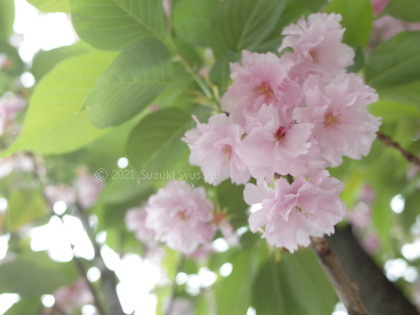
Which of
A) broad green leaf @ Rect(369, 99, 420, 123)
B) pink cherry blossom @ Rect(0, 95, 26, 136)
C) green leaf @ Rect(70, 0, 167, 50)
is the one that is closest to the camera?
green leaf @ Rect(70, 0, 167, 50)

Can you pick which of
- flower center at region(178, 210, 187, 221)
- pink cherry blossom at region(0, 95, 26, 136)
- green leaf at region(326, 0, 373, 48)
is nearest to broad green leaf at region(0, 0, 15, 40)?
pink cherry blossom at region(0, 95, 26, 136)

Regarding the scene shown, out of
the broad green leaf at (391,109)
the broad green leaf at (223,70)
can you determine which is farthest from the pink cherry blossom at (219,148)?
the broad green leaf at (391,109)

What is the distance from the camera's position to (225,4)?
25.7 inches

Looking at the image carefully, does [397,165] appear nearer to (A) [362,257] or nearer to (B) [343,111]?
(A) [362,257]

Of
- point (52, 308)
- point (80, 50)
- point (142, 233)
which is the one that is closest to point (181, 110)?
point (80, 50)

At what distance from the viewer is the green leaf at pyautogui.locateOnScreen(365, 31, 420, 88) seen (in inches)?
26.2

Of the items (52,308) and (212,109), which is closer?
(212,109)

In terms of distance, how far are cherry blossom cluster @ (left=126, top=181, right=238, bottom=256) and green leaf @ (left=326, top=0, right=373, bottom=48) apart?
34 centimetres

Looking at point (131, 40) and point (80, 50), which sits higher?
point (131, 40)

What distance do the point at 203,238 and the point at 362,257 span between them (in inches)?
19.3

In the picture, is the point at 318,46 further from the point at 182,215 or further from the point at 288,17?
the point at 182,215

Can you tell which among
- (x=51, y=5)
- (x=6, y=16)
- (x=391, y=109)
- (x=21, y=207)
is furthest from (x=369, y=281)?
(x=6, y=16)

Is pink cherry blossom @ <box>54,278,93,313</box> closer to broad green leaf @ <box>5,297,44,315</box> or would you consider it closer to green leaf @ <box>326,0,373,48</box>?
broad green leaf @ <box>5,297,44,315</box>

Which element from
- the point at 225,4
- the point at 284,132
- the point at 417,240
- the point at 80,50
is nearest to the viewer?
the point at 284,132
